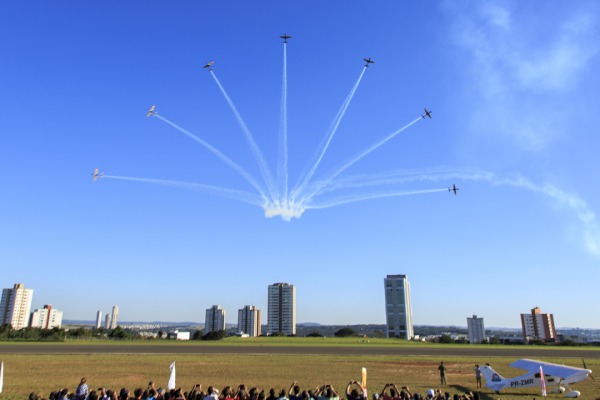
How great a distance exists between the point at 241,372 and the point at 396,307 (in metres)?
123

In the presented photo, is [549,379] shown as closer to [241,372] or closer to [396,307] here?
[241,372]

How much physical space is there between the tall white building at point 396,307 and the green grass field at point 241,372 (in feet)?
334

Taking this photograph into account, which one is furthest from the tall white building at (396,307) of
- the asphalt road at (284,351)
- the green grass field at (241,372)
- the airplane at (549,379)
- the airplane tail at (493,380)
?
the airplane at (549,379)

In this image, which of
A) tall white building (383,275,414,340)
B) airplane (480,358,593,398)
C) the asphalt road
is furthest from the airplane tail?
tall white building (383,275,414,340)

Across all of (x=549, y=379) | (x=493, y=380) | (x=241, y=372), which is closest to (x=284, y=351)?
(x=241, y=372)

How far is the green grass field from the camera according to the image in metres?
27.3

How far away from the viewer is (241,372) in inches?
1321

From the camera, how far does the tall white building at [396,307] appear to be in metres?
145

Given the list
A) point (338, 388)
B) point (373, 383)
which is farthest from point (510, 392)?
point (338, 388)

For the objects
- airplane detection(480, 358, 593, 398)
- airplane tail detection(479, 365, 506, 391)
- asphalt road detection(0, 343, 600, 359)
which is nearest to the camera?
airplane detection(480, 358, 593, 398)

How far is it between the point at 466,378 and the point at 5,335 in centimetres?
9576

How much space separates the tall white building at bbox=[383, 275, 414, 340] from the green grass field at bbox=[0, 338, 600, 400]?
101944 mm

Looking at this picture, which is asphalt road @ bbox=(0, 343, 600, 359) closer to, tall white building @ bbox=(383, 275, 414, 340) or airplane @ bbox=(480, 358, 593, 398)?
airplane @ bbox=(480, 358, 593, 398)

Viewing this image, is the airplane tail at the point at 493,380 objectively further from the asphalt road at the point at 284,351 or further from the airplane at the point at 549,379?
the asphalt road at the point at 284,351
